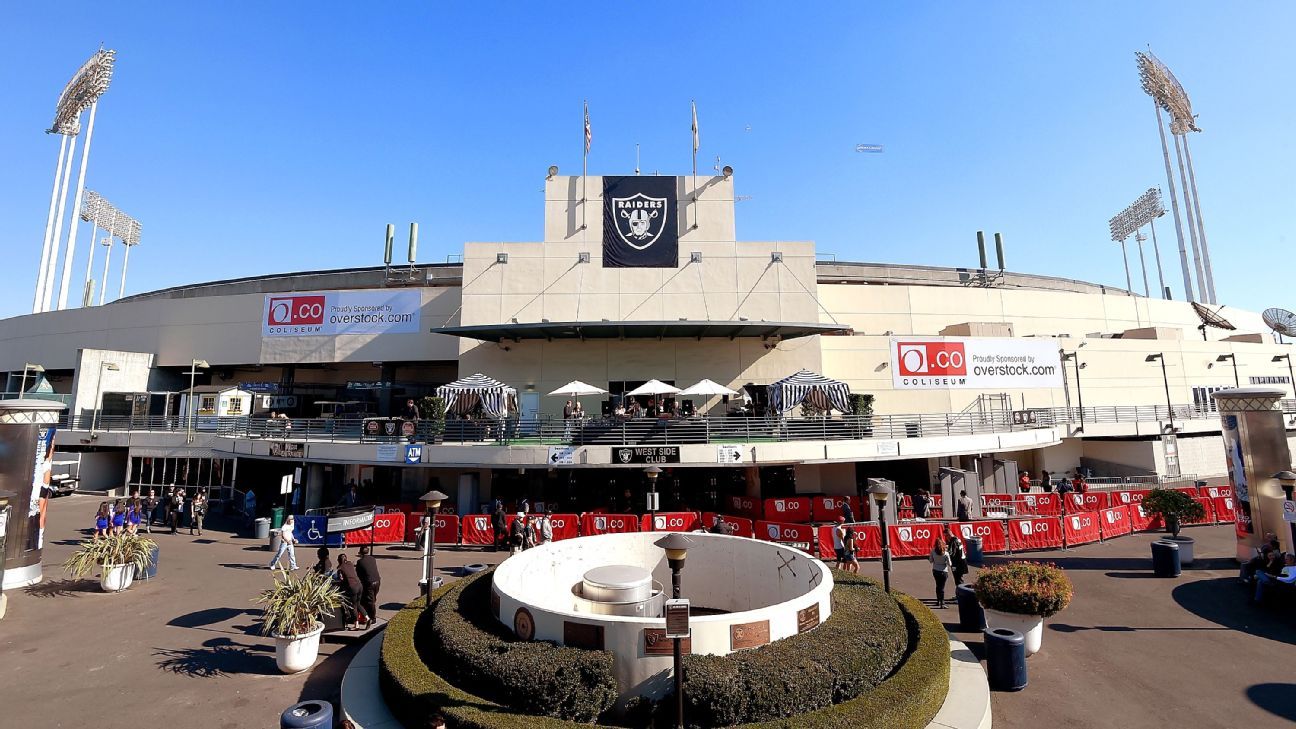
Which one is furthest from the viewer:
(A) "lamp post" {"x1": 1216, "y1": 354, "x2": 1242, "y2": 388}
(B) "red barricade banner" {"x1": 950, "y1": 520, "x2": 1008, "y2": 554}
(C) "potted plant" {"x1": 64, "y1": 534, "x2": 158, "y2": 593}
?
(A) "lamp post" {"x1": 1216, "y1": 354, "x2": 1242, "y2": 388}

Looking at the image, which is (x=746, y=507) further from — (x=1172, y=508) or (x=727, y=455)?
Result: (x=1172, y=508)

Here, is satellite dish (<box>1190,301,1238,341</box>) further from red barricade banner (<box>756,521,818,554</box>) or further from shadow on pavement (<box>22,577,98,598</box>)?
shadow on pavement (<box>22,577,98,598</box>)

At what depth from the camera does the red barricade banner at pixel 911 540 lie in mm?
17484

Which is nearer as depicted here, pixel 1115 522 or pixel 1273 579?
pixel 1273 579

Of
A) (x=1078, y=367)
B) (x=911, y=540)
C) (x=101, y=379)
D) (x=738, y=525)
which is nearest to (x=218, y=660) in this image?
(x=738, y=525)

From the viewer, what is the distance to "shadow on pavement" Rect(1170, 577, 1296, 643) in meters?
11.0

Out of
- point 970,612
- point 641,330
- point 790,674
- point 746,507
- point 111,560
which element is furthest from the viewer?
point 641,330

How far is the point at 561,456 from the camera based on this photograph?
70.0 feet

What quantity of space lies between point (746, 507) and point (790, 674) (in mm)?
17672

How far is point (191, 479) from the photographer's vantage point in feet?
99.6

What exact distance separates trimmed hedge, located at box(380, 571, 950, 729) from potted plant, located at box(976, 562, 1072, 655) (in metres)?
1.76

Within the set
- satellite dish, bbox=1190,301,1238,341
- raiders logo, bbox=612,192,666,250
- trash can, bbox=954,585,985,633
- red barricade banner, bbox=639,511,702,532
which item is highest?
raiders logo, bbox=612,192,666,250

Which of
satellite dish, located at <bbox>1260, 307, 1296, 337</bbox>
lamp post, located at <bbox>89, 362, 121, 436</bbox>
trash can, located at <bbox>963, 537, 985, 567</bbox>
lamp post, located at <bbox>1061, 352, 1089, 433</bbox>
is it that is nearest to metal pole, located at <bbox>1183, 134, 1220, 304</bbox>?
satellite dish, located at <bbox>1260, 307, 1296, 337</bbox>

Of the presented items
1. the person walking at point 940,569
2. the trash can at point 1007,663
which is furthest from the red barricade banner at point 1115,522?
the trash can at point 1007,663
